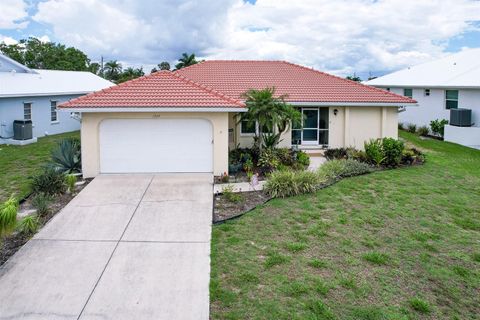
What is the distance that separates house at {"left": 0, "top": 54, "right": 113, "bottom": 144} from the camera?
23.3 meters

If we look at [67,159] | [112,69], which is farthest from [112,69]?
[67,159]

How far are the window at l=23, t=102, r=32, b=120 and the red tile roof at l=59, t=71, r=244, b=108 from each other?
37.7 ft

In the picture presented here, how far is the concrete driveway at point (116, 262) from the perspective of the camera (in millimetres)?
6504

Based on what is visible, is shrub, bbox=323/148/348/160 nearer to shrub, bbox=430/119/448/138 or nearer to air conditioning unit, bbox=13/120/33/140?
shrub, bbox=430/119/448/138

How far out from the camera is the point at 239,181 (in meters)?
14.2

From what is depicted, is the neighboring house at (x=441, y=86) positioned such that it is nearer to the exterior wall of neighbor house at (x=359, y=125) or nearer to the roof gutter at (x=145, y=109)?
the exterior wall of neighbor house at (x=359, y=125)

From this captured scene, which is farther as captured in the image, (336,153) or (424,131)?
(424,131)

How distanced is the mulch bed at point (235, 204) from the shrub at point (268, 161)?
2.85 meters

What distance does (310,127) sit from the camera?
2025 cm

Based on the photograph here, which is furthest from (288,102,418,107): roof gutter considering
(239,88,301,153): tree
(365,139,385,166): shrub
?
(239,88,301,153): tree

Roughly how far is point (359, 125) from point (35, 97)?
17.7 m

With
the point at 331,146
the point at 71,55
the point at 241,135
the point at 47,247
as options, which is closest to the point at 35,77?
the point at 241,135

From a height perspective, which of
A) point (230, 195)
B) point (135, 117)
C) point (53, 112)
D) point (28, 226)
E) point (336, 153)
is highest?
point (53, 112)

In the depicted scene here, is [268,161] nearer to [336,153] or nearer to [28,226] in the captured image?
[336,153]
